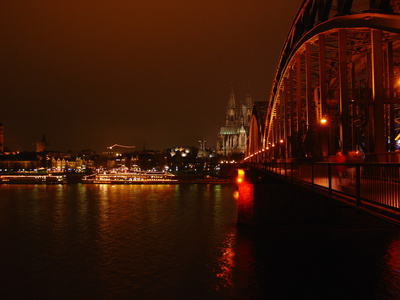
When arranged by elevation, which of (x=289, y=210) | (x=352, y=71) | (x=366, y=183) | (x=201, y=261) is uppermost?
(x=352, y=71)

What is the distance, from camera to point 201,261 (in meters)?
18.4

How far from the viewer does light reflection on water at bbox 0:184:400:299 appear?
14648mm

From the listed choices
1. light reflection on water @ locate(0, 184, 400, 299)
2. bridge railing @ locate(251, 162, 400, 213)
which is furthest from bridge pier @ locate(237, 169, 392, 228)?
bridge railing @ locate(251, 162, 400, 213)

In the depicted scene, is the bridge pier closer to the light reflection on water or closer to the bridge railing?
the light reflection on water

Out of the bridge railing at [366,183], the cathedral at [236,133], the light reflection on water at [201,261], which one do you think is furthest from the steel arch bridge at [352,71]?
the cathedral at [236,133]

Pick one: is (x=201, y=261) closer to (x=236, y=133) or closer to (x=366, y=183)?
(x=366, y=183)

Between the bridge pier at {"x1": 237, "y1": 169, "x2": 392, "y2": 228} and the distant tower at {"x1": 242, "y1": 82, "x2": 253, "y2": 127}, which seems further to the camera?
the distant tower at {"x1": 242, "y1": 82, "x2": 253, "y2": 127}

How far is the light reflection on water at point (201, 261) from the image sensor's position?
14648 millimetres

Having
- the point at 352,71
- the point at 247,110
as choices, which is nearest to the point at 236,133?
the point at 247,110

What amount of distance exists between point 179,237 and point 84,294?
1055cm

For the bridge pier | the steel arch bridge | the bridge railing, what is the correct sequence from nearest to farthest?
1. the bridge railing
2. the steel arch bridge
3. the bridge pier

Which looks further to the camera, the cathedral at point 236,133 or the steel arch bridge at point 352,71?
the cathedral at point 236,133

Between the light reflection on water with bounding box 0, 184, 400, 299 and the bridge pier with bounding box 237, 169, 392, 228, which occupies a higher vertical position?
the bridge pier with bounding box 237, 169, 392, 228

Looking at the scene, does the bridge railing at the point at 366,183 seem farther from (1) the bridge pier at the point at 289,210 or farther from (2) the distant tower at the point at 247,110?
(2) the distant tower at the point at 247,110
